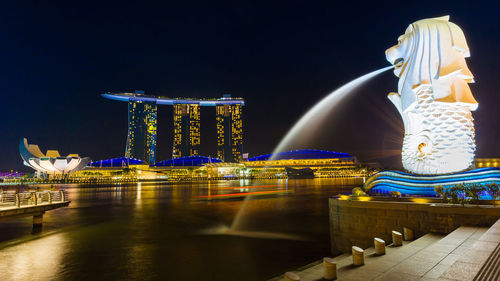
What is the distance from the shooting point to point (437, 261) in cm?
788

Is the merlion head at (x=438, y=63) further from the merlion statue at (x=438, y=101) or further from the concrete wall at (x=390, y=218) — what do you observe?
the concrete wall at (x=390, y=218)

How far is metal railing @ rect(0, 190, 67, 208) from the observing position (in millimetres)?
18422

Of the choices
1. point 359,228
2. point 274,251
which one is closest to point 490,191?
point 359,228

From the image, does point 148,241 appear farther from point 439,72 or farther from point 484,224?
point 439,72

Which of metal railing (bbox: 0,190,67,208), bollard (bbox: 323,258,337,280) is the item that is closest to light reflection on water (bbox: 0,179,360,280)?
metal railing (bbox: 0,190,67,208)

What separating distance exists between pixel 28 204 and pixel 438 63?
25.8 m

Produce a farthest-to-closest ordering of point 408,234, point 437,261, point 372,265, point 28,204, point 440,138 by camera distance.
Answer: point 28,204, point 440,138, point 408,234, point 372,265, point 437,261

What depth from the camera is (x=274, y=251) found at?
15586 mm

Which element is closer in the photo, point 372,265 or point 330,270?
point 330,270

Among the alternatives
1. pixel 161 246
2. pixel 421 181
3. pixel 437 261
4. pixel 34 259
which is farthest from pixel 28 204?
pixel 421 181

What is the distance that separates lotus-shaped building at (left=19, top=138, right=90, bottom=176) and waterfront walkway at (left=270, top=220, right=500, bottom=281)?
12022 centimetres

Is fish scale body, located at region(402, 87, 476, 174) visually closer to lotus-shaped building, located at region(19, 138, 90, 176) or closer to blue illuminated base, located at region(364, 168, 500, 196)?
blue illuminated base, located at region(364, 168, 500, 196)

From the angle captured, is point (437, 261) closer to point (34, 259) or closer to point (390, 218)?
point (390, 218)

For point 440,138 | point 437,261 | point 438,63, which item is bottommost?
point 437,261
